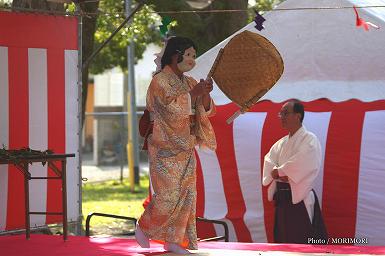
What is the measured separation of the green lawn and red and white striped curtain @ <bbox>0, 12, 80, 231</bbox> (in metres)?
4.21

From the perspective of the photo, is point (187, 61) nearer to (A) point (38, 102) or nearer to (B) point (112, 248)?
(B) point (112, 248)

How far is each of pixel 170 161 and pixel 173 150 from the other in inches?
3.0

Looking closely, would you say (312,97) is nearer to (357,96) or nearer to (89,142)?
(357,96)

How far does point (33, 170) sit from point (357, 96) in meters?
3.11

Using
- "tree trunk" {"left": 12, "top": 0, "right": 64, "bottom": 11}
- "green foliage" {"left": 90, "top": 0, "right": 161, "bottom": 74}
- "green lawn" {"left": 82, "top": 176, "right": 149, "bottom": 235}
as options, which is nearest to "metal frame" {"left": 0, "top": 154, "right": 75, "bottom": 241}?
"green foliage" {"left": 90, "top": 0, "right": 161, "bottom": 74}

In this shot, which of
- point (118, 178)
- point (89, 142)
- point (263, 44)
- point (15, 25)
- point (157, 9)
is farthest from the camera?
point (89, 142)

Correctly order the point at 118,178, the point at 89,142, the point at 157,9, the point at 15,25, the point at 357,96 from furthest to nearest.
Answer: the point at 89,142, the point at 118,178, the point at 157,9, the point at 357,96, the point at 15,25

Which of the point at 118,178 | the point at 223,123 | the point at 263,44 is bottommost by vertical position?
the point at 118,178

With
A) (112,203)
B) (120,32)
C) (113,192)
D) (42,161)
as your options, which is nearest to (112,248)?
(42,161)

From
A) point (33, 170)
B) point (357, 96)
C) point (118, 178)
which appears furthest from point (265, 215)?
point (118, 178)

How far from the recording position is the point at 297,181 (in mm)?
7199

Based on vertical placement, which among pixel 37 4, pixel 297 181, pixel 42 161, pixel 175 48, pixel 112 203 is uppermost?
pixel 37 4

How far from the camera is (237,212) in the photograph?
27.2 feet

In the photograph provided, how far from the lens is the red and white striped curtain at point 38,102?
6.93 meters
